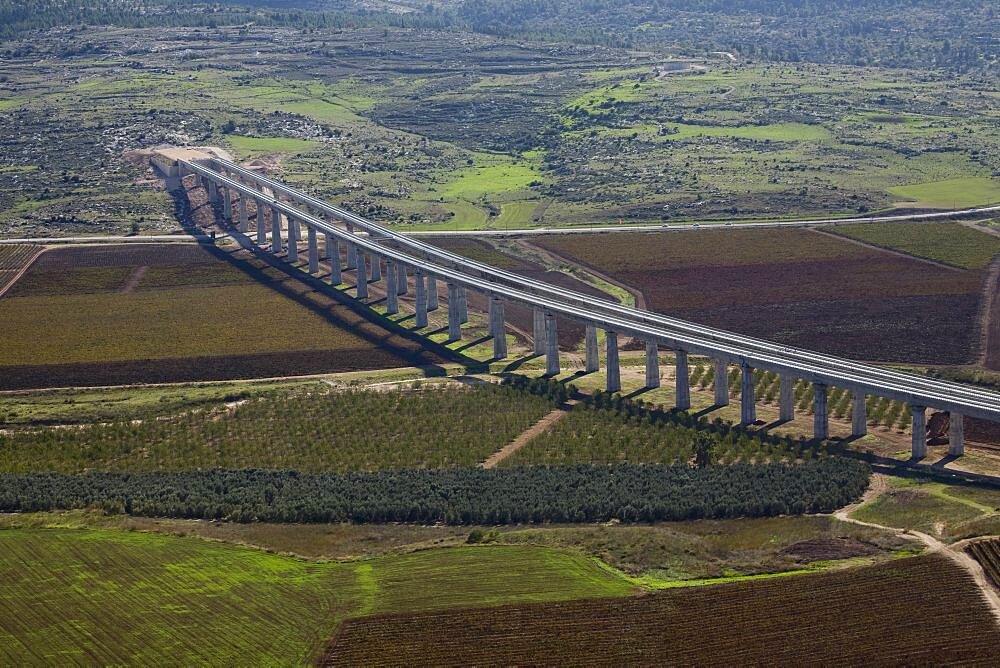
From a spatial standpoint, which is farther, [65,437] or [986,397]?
[65,437]

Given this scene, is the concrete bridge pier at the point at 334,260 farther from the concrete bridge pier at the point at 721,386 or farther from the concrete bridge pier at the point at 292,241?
the concrete bridge pier at the point at 721,386

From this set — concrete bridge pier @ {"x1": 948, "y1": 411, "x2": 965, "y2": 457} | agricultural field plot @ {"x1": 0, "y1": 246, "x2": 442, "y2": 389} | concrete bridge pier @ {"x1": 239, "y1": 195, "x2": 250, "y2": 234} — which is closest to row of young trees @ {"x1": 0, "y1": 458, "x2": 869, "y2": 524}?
concrete bridge pier @ {"x1": 948, "y1": 411, "x2": 965, "y2": 457}

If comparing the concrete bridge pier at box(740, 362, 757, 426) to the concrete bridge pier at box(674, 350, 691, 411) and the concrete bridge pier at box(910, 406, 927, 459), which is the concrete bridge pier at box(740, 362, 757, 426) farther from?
the concrete bridge pier at box(910, 406, 927, 459)


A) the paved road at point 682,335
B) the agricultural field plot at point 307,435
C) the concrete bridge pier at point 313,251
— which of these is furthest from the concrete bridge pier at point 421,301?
the concrete bridge pier at point 313,251

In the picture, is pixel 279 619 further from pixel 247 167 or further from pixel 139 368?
pixel 247 167

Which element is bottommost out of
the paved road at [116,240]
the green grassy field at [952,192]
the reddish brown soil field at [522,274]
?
the green grassy field at [952,192]

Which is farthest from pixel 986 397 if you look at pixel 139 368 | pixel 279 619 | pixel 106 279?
pixel 106 279

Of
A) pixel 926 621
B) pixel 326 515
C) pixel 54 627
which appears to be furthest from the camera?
pixel 326 515
